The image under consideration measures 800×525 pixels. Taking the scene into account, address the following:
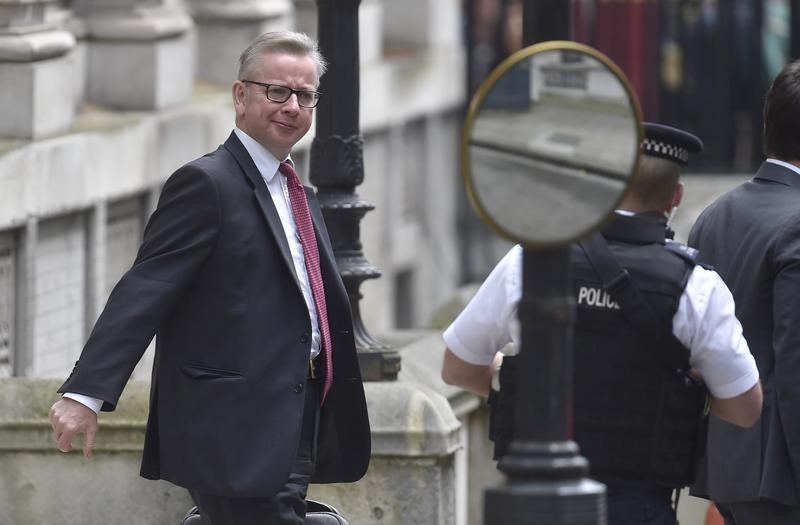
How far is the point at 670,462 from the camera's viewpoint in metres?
5.34

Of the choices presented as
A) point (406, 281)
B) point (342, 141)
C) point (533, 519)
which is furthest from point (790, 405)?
point (406, 281)

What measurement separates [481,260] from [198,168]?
1945 centimetres

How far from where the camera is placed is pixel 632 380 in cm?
530

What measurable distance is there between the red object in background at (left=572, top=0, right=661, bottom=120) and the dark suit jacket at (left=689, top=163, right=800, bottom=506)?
56.7 ft

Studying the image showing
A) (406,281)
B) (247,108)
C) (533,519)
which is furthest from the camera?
(406,281)

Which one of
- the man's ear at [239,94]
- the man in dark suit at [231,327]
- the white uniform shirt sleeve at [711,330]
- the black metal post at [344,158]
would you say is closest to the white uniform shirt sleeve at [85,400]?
the man in dark suit at [231,327]

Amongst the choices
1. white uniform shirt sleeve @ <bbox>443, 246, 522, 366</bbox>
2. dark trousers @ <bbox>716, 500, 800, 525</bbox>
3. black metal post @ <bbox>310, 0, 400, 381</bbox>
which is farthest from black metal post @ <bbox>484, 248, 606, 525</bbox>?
black metal post @ <bbox>310, 0, 400, 381</bbox>

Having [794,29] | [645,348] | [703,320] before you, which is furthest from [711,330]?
[794,29]

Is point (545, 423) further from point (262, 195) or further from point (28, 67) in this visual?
point (28, 67)

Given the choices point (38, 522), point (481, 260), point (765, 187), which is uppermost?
point (765, 187)

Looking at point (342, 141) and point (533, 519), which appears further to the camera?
point (342, 141)

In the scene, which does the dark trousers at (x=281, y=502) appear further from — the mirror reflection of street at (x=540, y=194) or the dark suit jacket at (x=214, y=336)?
the mirror reflection of street at (x=540, y=194)

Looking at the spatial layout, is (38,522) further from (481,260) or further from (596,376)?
(481,260)

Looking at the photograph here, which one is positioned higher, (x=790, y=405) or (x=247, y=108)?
(x=247, y=108)
